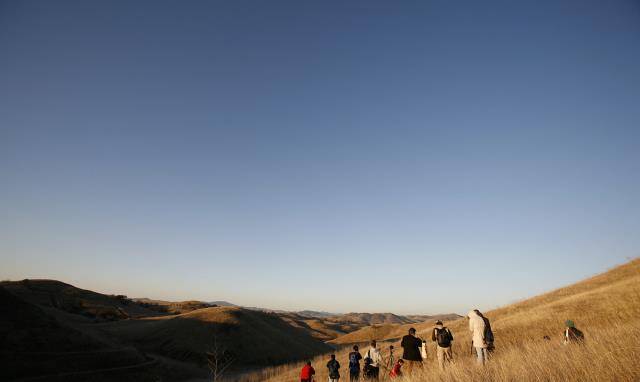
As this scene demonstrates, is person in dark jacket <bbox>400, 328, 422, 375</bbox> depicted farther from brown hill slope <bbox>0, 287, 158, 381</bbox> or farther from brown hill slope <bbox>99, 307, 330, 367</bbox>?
brown hill slope <bbox>99, 307, 330, 367</bbox>

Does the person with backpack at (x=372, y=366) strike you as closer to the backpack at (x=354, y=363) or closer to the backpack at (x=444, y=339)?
the backpack at (x=354, y=363)

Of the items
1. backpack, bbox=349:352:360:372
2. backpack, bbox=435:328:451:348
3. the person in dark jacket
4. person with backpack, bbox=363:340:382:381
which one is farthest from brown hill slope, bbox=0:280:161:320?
backpack, bbox=435:328:451:348

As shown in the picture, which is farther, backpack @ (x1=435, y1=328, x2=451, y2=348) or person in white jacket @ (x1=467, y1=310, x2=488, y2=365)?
backpack @ (x1=435, y1=328, x2=451, y2=348)

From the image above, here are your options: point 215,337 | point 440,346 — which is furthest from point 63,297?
point 440,346

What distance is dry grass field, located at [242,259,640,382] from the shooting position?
18.1 ft

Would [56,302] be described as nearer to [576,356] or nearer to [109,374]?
[109,374]

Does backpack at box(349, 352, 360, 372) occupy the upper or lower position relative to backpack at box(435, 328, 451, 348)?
lower

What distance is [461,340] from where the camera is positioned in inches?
957

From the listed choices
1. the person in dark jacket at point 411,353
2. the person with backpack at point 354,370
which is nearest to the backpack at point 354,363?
the person with backpack at point 354,370

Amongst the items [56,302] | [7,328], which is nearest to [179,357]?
[7,328]

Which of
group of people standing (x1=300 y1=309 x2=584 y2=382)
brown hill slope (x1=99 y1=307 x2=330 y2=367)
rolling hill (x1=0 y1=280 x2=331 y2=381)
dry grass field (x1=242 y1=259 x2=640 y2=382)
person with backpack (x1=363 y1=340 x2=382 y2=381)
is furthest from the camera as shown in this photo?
brown hill slope (x1=99 y1=307 x2=330 y2=367)

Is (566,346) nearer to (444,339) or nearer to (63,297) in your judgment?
(444,339)

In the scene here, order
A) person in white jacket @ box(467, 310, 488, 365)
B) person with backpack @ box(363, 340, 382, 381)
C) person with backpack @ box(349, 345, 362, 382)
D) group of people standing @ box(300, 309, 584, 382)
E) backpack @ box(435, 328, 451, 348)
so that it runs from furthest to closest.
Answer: person with backpack @ box(349, 345, 362, 382), person with backpack @ box(363, 340, 382, 381), backpack @ box(435, 328, 451, 348), group of people standing @ box(300, 309, 584, 382), person in white jacket @ box(467, 310, 488, 365)

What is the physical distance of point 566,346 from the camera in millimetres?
8375
